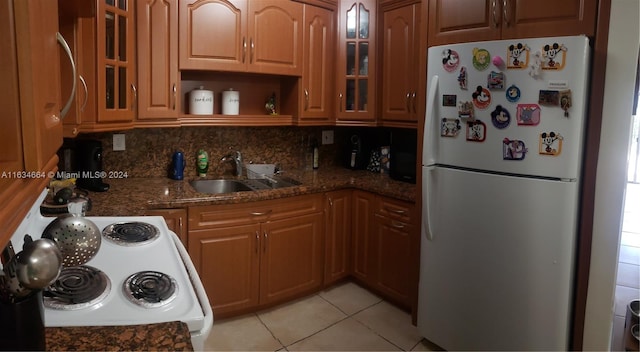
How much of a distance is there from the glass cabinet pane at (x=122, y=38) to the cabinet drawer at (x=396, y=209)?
5.71ft

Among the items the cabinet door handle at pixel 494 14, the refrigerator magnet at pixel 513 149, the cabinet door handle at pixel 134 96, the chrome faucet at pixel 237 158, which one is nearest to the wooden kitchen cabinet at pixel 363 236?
the chrome faucet at pixel 237 158

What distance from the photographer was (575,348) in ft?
6.23

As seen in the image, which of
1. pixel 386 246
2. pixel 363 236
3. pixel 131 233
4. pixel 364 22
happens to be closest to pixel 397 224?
pixel 386 246

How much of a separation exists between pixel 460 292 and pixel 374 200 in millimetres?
913

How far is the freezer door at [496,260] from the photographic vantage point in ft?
6.03

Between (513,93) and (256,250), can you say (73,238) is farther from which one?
(513,93)

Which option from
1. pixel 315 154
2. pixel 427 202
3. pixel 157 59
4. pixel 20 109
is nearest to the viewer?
pixel 20 109

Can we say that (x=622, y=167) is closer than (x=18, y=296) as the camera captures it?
No

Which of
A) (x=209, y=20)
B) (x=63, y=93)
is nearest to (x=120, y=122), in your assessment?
(x=63, y=93)

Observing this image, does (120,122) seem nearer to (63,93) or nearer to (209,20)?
(63,93)

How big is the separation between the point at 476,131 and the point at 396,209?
865 mm

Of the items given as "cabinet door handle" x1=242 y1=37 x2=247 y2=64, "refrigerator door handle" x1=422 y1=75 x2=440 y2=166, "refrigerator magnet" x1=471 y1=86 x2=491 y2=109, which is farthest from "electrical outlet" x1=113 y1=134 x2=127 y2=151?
"refrigerator magnet" x1=471 y1=86 x2=491 y2=109

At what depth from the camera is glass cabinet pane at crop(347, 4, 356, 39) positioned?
305 cm

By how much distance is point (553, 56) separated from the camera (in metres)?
1.76
